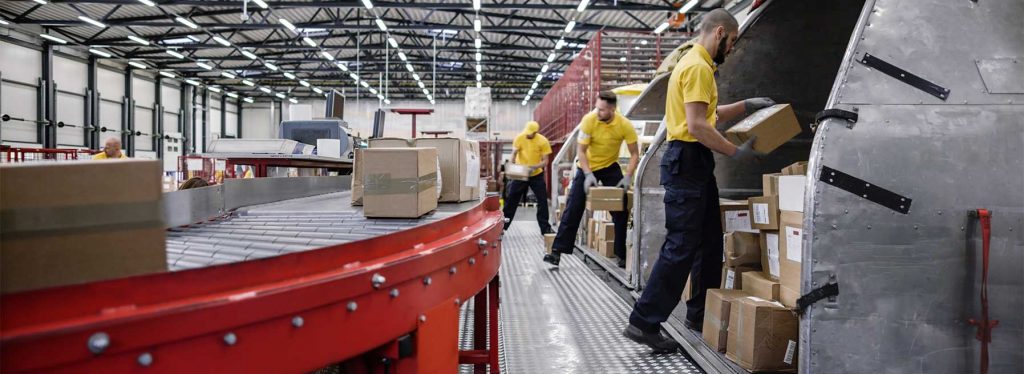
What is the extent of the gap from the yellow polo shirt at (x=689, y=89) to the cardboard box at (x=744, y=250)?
0.68m

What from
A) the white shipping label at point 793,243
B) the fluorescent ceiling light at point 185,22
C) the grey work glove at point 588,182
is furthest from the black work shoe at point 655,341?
the fluorescent ceiling light at point 185,22

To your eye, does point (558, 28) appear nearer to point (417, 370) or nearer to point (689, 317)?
point (689, 317)

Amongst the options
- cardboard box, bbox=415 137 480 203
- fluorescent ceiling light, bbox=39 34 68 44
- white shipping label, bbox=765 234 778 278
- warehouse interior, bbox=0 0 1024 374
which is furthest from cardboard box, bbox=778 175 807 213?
fluorescent ceiling light, bbox=39 34 68 44

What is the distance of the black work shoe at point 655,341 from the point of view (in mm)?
2670

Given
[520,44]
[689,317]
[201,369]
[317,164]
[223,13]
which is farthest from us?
[520,44]

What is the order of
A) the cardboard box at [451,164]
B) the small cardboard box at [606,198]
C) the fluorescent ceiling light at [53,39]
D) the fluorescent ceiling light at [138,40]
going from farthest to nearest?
1. the fluorescent ceiling light at [138,40]
2. the fluorescent ceiling light at [53,39]
3. the small cardboard box at [606,198]
4. the cardboard box at [451,164]

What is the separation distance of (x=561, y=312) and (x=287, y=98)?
2689 cm

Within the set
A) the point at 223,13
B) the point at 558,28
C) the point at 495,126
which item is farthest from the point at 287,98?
the point at 558,28

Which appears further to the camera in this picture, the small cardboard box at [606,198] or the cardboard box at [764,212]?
the small cardboard box at [606,198]

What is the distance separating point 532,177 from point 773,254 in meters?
4.26

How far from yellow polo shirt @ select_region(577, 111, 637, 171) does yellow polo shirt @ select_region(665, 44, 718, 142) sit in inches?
83.3

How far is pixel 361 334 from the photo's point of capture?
3.20 feet

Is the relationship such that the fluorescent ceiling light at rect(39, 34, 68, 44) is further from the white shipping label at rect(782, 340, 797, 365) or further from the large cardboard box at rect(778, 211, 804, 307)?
the white shipping label at rect(782, 340, 797, 365)

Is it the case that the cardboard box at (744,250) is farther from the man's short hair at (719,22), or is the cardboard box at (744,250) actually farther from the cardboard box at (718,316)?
the man's short hair at (719,22)
